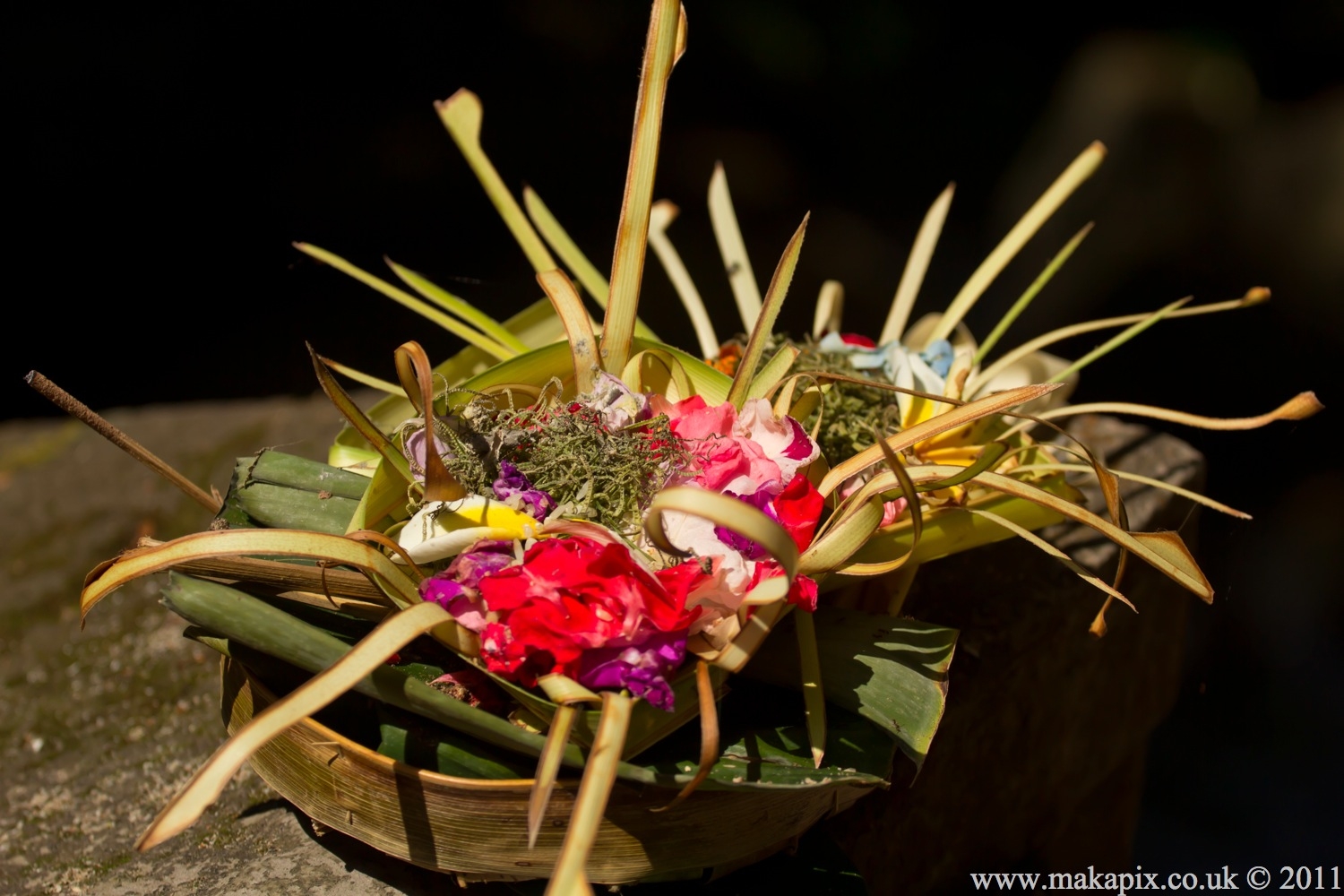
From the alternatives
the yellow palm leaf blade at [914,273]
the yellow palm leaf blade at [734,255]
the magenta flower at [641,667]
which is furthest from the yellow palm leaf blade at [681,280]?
the magenta flower at [641,667]

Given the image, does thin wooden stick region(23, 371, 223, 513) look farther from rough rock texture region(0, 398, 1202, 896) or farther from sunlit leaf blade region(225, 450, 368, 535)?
rough rock texture region(0, 398, 1202, 896)

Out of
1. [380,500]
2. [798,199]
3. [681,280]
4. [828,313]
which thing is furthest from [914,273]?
[798,199]

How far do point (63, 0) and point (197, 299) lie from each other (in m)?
0.74

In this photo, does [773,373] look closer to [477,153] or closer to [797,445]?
[797,445]

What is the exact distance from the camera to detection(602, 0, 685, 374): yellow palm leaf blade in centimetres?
64

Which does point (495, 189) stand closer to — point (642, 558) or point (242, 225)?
point (642, 558)

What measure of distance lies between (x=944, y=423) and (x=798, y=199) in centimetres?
229

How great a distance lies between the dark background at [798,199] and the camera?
7.17 feet

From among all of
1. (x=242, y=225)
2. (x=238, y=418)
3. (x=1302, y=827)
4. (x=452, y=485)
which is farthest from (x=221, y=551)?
(x=242, y=225)

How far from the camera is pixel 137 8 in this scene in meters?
2.41

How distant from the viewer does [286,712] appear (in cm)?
43

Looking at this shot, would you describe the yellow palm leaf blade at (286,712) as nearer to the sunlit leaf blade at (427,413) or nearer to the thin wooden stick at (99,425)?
the sunlit leaf blade at (427,413)

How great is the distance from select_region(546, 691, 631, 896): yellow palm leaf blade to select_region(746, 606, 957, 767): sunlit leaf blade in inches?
5.7

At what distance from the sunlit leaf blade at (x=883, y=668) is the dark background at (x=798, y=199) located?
5.01 feet
